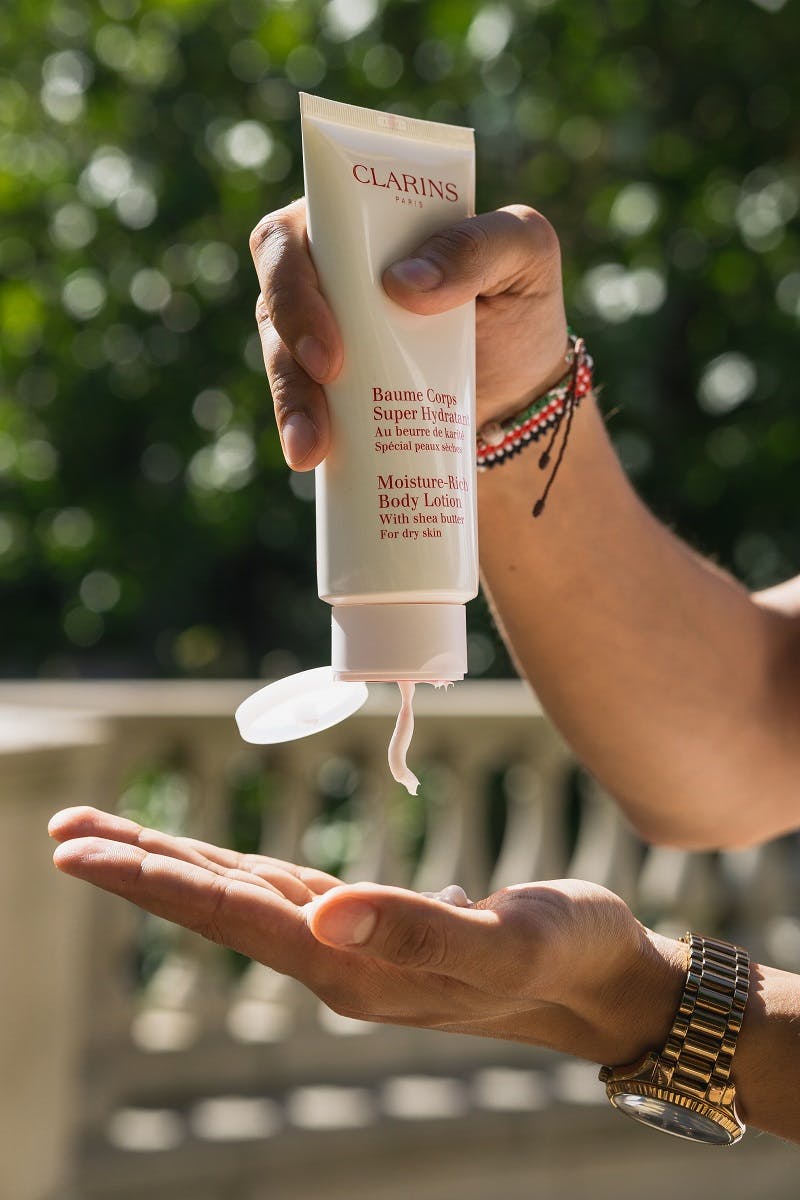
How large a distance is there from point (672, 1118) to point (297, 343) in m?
0.59

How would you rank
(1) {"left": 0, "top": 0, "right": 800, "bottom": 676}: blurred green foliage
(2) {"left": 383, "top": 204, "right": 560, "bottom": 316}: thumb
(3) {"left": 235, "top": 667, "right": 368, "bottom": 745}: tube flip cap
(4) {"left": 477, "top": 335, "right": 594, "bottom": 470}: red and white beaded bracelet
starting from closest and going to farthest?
(2) {"left": 383, "top": 204, "right": 560, "bottom": 316}: thumb → (3) {"left": 235, "top": 667, "right": 368, "bottom": 745}: tube flip cap → (4) {"left": 477, "top": 335, "right": 594, "bottom": 470}: red and white beaded bracelet → (1) {"left": 0, "top": 0, "right": 800, "bottom": 676}: blurred green foliage

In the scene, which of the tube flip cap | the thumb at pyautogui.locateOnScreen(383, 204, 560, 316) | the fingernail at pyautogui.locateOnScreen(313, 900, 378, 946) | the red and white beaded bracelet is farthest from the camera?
the red and white beaded bracelet

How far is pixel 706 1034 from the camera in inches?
37.1

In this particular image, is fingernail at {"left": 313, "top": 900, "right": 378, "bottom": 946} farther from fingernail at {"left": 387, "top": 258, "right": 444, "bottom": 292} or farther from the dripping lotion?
fingernail at {"left": 387, "top": 258, "right": 444, "bottom": 292}

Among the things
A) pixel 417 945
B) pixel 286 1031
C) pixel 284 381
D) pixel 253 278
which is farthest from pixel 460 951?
pixel 253 278

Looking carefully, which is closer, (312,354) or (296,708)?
(312,354)

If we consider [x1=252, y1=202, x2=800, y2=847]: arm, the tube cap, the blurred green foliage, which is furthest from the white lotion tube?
the blurred green foliage

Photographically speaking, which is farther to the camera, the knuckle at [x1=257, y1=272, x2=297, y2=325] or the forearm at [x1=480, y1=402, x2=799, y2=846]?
the forearm at [x1=480, y1=402, x2=799, y2=846]

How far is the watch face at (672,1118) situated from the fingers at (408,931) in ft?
0.68

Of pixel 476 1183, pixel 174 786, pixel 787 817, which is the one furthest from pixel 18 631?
pixel 787 817

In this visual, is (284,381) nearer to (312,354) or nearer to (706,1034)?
(312,354)

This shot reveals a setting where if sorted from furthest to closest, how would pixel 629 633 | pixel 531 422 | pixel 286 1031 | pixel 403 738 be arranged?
pixel 286 1031, pixel 629 633, pixel 531 422, pixel 403 738

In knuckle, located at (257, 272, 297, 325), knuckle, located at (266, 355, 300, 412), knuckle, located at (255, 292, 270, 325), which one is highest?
knuckle, located at (257, 272, 297, 325)

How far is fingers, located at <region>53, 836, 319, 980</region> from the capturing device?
2.68ft
